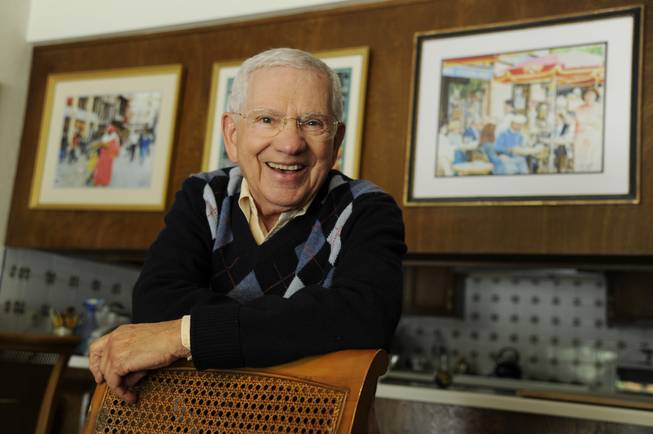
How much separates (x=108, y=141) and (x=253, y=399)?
8.85ft

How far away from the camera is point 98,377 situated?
1179 millimetres

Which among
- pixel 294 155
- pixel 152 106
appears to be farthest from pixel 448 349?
pixel 294 155

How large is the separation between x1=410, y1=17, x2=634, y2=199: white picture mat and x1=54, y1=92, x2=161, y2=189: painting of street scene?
50.0 inches

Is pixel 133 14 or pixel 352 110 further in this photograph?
pixel 133 14

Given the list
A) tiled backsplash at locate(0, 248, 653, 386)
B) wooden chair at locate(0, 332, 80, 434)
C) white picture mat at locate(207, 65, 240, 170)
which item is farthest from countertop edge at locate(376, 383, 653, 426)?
tiled backsplash at locate(0, 248, 653, 386)

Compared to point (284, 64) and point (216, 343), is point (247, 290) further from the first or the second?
point (284, 64)

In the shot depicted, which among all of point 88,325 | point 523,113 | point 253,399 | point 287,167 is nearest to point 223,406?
point 253,399

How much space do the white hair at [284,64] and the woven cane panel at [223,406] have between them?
550mm

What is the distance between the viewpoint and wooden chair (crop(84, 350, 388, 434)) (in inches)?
38.9

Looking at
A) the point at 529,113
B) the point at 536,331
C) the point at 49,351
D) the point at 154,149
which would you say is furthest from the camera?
the point at 536,331

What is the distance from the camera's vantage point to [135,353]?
1.13 metres

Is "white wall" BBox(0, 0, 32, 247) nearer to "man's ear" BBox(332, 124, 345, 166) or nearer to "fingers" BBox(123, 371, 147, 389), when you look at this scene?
→ "man's ear" BBox(332, 124, 345, 166)

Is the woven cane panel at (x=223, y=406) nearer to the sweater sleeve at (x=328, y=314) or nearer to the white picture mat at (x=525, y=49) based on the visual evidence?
the sweater sleeve at (x=328, y=314)

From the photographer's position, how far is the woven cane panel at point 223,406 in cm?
102
